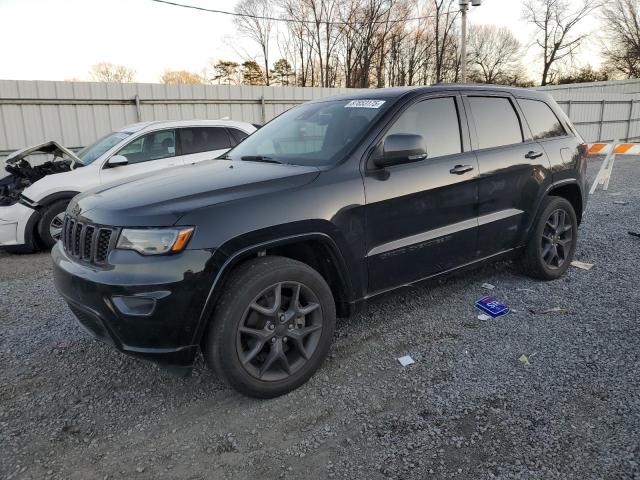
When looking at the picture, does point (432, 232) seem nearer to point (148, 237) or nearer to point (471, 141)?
point (471, 141)

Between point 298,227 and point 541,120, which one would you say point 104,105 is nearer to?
point 541,120

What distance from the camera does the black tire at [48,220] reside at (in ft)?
21.3

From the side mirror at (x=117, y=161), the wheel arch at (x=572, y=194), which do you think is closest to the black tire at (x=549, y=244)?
the wheel arch at (x=572, y=194)

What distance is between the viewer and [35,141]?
35.7 ft

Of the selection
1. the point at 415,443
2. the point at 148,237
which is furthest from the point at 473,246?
the point at 148,237

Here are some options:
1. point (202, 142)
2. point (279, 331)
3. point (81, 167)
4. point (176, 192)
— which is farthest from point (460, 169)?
point (81, 167)

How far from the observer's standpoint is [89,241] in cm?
267

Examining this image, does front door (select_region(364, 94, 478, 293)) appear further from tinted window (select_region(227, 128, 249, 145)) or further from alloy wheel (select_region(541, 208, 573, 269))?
tinted window (select_region(227, 128, 249, 145))

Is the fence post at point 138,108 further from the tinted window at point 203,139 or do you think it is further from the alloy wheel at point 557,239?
the alloy wheel at point 557,239

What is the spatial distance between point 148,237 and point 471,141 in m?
2.62

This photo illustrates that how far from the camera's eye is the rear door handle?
3562mm

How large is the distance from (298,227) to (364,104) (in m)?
1.31

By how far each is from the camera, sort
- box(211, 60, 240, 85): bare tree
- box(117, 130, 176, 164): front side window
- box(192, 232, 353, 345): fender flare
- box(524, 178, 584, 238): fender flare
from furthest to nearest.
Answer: box(211, 60, 240, 85): bare tree → box(117, 130, 176, 164): front side window → box(524, 178, 584, 238): fender flare → box(192, 232, 353, 345): fender flare

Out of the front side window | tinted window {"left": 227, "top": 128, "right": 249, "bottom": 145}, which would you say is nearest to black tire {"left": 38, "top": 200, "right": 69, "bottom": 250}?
the front side window
